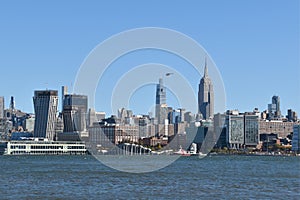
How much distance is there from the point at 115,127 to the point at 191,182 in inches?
5703

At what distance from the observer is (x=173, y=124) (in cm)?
19062

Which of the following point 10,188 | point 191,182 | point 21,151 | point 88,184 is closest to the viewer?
point 10,188

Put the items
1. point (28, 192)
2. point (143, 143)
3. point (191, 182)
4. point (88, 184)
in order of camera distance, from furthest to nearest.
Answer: point (143, 143), point (191, 182), point (88, 184), point (28, 192)

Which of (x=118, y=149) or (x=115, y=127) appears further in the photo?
(x=115, y=127)

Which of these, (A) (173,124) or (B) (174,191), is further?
(A) (173,124)

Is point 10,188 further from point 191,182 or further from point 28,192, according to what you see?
point 191,182

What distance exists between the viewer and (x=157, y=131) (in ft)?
635

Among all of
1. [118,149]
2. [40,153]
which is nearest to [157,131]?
[118,149]

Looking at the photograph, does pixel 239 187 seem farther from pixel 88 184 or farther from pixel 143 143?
pixel 143 143

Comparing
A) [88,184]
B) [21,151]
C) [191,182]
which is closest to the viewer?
[88,184]

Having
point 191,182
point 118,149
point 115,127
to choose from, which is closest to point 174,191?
point 191,182

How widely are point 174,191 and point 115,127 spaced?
153 m

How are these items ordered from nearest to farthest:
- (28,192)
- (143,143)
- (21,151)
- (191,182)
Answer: (28,192), (191,182), (21,151), (143,143)

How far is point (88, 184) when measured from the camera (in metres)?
43.8
